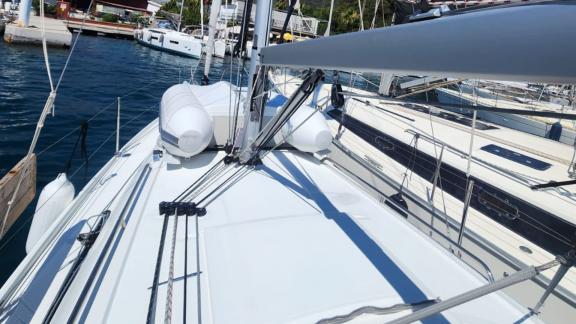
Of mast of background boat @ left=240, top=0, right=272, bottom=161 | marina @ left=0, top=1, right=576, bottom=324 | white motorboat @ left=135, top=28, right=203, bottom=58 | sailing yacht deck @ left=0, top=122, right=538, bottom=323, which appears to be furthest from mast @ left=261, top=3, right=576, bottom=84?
white motorboat @ left=135, top=28, right=203, bottom=58

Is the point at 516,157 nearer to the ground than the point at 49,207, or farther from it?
farther from it

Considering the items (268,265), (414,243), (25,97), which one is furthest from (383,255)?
(25,97)

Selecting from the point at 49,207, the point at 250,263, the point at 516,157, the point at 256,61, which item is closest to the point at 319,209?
the point at 250,263

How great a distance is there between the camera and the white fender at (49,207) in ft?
9.77

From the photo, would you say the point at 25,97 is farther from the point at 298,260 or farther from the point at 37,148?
the point at 298,260

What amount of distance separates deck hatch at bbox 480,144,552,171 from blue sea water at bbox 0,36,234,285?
4.97 m

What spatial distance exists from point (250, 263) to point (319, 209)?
896 millimetres

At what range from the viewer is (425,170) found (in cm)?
432

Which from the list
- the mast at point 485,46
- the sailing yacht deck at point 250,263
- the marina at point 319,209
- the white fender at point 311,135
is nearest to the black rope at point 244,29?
the marina at point 319,209

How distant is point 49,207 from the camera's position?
3146mm

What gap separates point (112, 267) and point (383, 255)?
5.50 ft

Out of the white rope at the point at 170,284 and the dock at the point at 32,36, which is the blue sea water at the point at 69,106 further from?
the white rope at the point at 170,284

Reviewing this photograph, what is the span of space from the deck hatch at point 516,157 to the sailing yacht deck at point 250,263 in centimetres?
261

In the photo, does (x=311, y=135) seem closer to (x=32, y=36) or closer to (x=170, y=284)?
(x=170, y=284)
